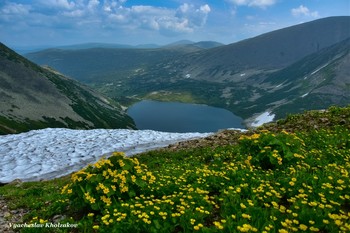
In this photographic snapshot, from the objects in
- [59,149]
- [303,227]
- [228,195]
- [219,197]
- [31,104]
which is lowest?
[31,104]

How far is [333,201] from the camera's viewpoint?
30.5 ft

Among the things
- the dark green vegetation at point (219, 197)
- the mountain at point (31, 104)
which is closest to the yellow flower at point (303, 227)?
the dark green vegetation at point (219, 197)

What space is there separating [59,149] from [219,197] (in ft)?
106

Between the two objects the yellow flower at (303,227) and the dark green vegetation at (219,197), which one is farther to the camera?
the dark green vegetation at (219,197)

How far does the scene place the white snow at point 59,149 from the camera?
105 ft

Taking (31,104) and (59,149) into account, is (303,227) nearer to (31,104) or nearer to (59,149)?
(59,149)

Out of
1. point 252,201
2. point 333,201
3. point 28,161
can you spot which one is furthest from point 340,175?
point 28,161

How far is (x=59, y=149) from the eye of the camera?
127 feet

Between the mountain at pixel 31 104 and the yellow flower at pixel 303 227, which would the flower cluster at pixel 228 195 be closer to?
the yellow flower at pixel 303 227

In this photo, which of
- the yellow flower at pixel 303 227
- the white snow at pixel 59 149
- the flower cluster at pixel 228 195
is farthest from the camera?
the white snow at pixel 59 149

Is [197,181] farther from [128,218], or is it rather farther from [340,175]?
[340,175]

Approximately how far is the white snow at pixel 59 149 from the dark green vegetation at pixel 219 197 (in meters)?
17.4

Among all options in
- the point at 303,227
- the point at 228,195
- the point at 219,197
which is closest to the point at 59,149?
the point at 219,197

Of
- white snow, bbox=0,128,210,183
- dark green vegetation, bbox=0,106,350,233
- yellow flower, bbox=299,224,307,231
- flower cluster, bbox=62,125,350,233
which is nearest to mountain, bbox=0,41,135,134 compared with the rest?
white snow, bbox=0,128,210,183
